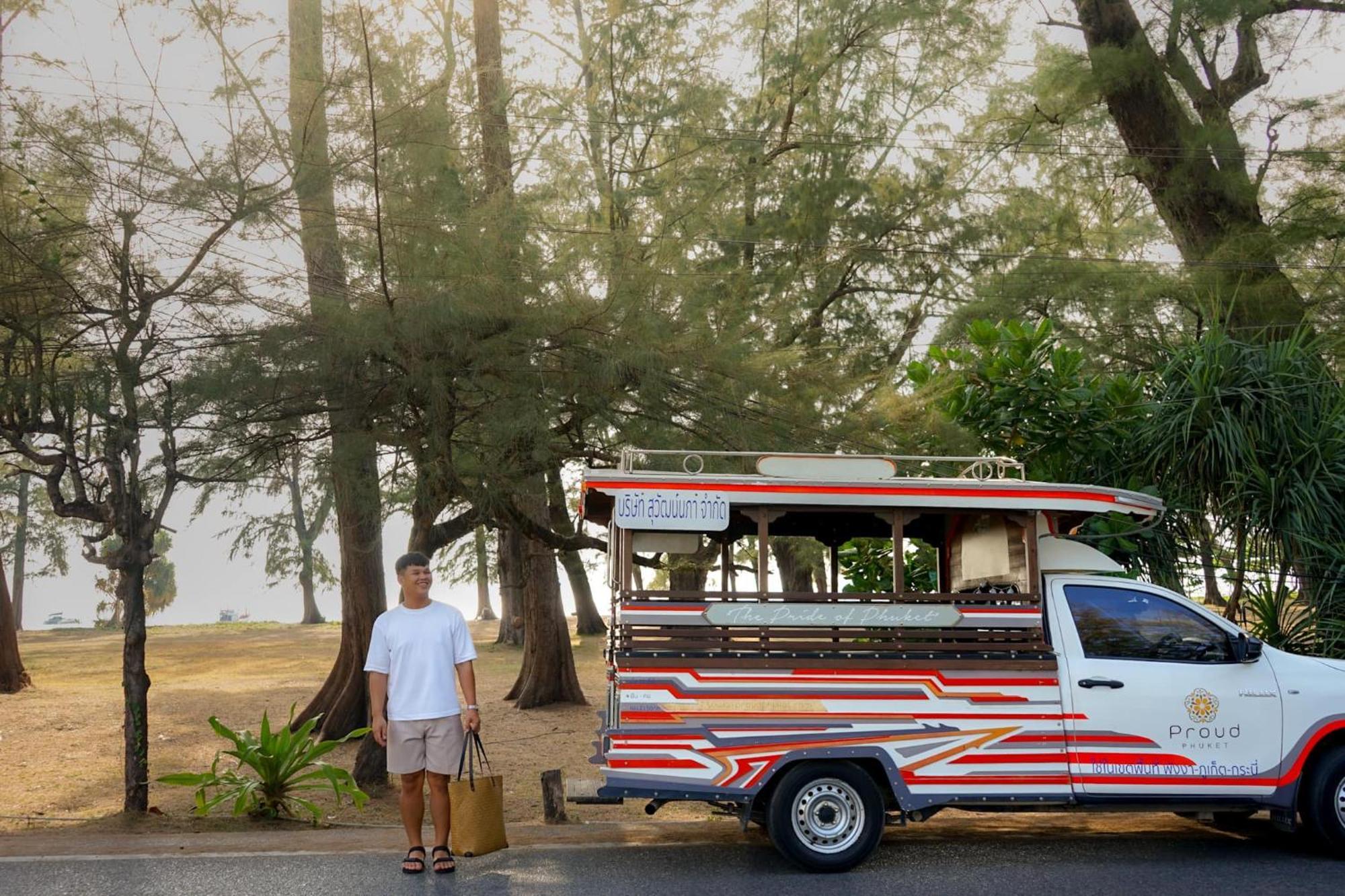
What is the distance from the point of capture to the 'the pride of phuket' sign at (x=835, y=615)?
→ 295 inches

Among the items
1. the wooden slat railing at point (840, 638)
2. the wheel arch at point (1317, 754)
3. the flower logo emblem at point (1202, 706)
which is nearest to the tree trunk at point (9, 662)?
the wooden slat railing at point (840, 638)

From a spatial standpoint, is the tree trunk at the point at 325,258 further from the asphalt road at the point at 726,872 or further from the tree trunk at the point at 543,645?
the tree trunk at the point at 543,645

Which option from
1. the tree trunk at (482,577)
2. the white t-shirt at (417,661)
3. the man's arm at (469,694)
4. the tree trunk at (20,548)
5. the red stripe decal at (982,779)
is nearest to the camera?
the man's arm at (469,694)

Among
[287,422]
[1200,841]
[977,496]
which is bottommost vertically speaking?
[1200,841]

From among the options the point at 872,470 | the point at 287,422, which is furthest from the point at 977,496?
the point at 287,422

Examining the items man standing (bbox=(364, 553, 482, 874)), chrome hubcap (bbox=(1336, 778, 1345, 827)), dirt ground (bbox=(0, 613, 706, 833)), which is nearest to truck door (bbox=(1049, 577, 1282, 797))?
chrome hubcap (bbox=(1336, 778, 1345, 827))

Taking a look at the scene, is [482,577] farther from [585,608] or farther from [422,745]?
[422,745]

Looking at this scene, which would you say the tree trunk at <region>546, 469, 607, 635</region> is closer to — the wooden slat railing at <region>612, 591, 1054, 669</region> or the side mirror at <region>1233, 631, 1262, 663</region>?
the wooden slat railing at <region>612, 591, 1054, 669</region>

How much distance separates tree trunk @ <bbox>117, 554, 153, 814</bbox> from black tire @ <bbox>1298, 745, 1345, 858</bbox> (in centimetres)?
827

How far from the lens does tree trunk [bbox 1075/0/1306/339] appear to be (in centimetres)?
1753

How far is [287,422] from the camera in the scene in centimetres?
1126

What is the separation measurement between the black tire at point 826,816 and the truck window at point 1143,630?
160cm

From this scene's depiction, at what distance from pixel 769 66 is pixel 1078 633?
1353cm

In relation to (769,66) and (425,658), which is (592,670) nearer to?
(769,66)
